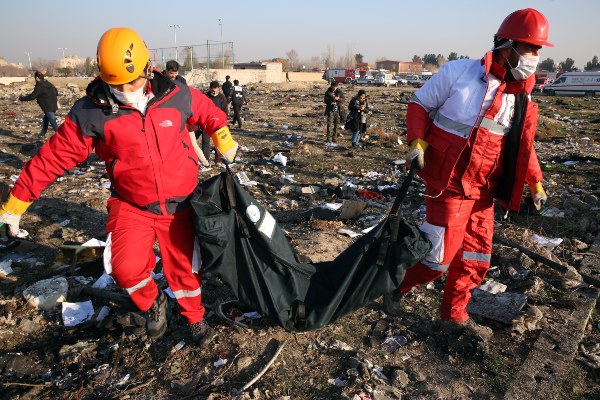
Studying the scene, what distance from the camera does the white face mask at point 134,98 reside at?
2336 millimetres

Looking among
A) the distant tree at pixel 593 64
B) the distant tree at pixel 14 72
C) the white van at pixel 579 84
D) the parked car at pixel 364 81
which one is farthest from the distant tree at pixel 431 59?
the distant tree at pixel 14 72

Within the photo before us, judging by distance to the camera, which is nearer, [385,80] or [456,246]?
[456,246]

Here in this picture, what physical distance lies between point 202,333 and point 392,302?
1.33 meters

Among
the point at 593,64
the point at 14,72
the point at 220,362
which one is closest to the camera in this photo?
the point at 220,362

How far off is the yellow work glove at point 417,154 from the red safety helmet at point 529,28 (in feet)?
2.46

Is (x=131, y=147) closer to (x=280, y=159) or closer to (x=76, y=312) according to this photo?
(x=76, y=312)

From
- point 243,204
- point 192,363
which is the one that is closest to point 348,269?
point 243,204

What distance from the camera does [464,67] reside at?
2547 mm

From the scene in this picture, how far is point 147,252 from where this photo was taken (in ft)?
8.54

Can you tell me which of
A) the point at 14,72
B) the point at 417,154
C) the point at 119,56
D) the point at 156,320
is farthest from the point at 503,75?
the point at 14,72

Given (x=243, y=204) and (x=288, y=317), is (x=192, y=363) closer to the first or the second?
(x=288, y=317)

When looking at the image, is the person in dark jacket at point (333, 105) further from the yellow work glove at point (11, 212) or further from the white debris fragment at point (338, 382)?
the yellow work glove at point (11, 212)

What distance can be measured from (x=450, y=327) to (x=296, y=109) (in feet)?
56.2

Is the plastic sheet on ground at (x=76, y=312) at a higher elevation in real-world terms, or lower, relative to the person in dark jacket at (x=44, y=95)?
lower
